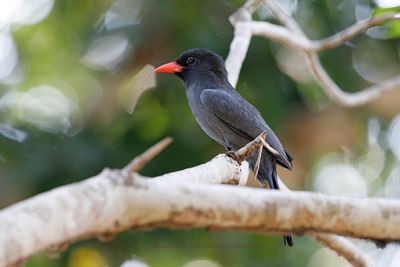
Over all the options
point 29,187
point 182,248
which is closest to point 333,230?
point 29,187

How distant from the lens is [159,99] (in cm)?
891

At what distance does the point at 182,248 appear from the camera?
8.81 meters

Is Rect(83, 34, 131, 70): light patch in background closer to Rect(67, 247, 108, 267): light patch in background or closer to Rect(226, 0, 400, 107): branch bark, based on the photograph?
Rect(67, 247, 108, 267): light patch in background

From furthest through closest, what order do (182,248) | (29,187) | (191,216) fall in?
(182,248) < (29,187) < (191,216)

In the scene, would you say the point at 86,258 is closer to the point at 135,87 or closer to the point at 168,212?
the point at 135,87

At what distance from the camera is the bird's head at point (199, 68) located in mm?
6074

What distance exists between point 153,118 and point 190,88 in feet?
9.27

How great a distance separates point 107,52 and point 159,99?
83cm

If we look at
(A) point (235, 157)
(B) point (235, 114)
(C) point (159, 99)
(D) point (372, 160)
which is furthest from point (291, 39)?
(D) point (372, 160)

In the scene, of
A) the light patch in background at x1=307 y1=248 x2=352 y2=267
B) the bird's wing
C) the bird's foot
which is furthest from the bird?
the light patch in background at x1=307 y1=248 x2=352 y2=267

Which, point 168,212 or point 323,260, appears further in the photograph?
point 323,260

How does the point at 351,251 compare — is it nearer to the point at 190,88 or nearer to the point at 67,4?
the point at 190,88

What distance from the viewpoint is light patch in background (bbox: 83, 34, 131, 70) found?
897 centimetres

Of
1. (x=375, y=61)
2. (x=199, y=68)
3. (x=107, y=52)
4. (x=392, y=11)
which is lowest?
(x=199, y=68)
